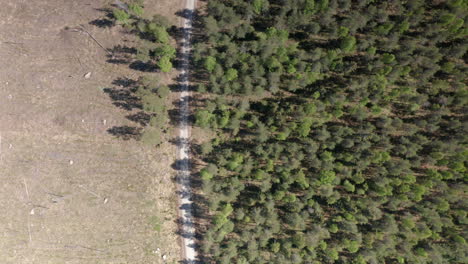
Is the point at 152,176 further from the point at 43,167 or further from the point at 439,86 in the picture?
the point at 439,86

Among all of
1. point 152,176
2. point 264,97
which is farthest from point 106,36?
point 264,97

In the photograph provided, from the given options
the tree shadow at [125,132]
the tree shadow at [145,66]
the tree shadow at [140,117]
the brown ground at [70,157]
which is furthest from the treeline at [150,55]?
the brown ground at [70,157]

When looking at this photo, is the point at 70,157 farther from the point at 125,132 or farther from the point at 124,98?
the point at 124,98

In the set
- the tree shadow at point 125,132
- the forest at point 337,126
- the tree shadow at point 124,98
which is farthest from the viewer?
the tree shadow at point 125,132

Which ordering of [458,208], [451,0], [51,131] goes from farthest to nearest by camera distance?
[51,131], [458,208], [451,0]

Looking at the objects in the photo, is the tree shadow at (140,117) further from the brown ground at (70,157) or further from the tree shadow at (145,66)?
the tree shadow at (145,66)

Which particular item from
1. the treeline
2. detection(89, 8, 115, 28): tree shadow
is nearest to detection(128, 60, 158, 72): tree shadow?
the treeline

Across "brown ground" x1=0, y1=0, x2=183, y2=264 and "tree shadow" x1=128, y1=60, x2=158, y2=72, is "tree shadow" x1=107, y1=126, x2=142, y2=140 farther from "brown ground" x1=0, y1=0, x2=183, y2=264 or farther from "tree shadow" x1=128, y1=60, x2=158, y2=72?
"tree shadow" x1=128, y1=60, x2=158, y2=72
